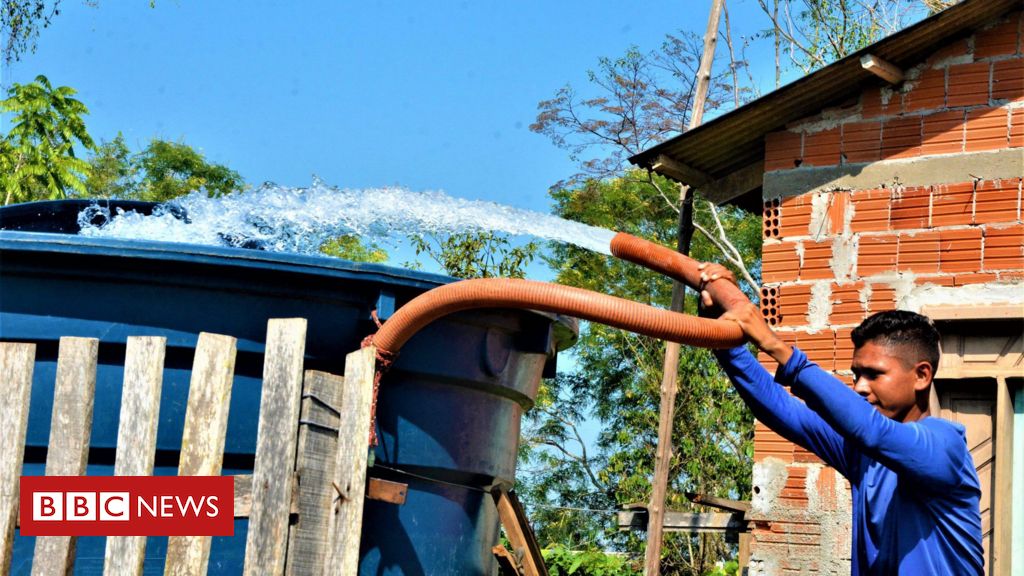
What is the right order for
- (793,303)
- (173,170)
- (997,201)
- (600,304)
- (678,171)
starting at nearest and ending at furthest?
(600,304), (997,201), (793,303), (678,171), (173,170)

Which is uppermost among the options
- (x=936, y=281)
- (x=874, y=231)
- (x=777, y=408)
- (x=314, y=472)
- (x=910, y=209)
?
(x=910, y=209)

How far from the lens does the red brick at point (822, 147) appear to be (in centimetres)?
631

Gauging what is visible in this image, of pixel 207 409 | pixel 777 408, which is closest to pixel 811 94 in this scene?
pixel 777 408

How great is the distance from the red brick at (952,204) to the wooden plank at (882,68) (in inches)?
24.8

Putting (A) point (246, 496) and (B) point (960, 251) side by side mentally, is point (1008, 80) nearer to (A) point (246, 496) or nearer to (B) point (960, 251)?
(B) point (960, 251)

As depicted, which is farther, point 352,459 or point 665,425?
point 665,425

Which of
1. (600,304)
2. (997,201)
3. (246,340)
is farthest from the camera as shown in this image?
(997,201)

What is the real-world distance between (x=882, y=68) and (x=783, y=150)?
2.32ft

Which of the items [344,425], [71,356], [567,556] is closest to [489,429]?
[344,425]

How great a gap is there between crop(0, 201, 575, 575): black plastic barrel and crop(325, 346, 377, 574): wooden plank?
160mm

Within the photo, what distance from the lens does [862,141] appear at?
20.5 feet

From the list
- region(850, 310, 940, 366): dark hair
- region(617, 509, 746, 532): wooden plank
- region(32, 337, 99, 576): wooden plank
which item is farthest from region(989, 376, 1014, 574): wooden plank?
region(32, 337, 99, 576): wooden plank

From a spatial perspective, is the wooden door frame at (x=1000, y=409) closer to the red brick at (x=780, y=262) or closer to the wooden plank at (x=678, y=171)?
the red brick at (x=780, y=262)

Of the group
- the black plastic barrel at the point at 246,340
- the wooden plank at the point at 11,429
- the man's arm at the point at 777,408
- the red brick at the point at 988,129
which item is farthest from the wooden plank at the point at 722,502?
the wooden plank at the point at 11,429
